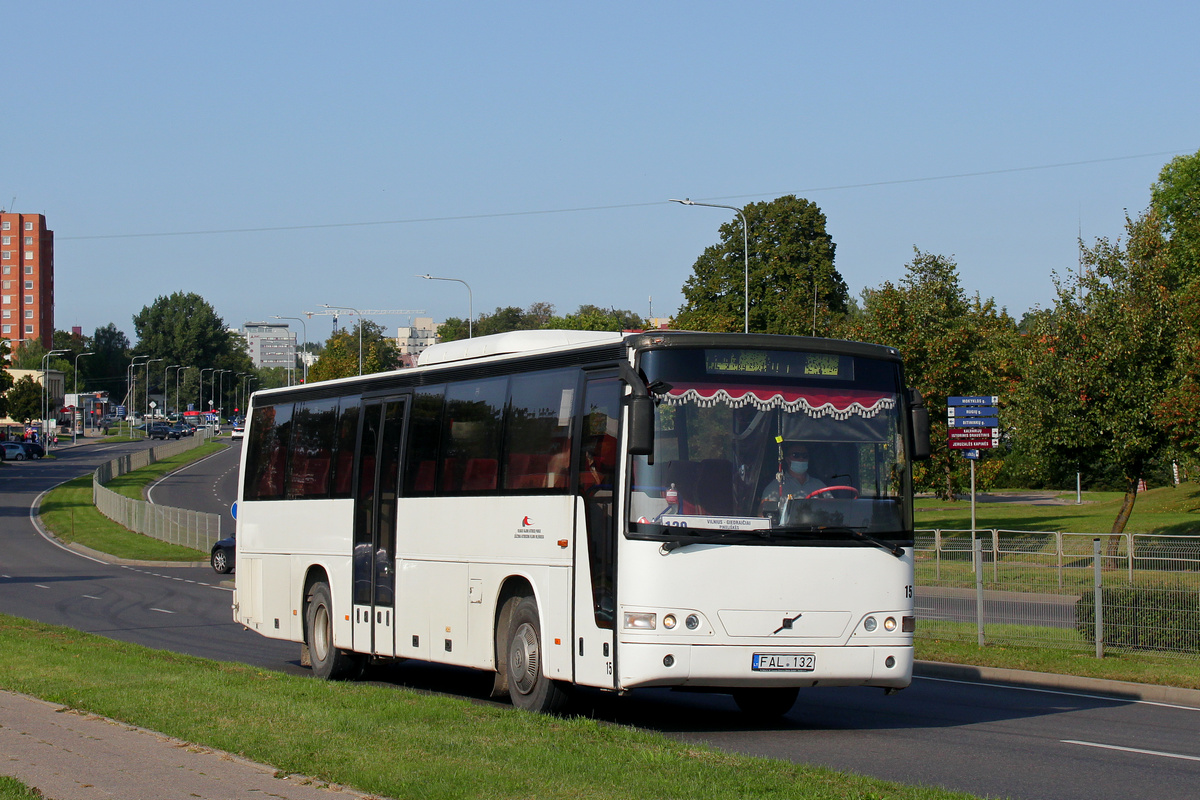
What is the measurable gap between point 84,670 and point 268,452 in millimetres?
4479

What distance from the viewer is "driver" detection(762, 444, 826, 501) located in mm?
10625

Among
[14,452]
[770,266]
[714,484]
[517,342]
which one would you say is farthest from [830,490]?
[14,452]

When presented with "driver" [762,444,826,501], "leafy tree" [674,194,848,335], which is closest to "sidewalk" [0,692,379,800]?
"driver" [762,444,826,501]

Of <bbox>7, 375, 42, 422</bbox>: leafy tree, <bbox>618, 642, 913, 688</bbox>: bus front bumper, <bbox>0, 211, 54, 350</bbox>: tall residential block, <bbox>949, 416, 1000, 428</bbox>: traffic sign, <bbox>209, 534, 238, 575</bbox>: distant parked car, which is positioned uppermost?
<bbox>0, 211, 54, 350</bbox>: tall residential block

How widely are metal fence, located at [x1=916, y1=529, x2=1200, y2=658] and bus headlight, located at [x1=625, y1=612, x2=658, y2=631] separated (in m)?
8.60

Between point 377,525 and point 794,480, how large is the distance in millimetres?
5728

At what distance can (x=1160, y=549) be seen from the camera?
643 inches

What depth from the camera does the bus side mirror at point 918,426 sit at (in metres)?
11.0

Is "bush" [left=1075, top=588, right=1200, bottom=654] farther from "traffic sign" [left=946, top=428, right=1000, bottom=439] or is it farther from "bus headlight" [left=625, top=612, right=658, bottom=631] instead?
"traffic sign" [left=946, top=428, right=1000, bottom=439]

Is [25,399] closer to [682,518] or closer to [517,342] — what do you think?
[517,342]

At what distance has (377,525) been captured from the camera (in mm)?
14680

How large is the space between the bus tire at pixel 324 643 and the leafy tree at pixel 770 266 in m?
53.3

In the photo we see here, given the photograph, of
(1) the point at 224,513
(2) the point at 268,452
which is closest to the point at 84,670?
(2) the point at 268,452

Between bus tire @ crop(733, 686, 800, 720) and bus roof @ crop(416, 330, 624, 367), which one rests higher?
bus roof @ crop(416, 330, 624, 367)
